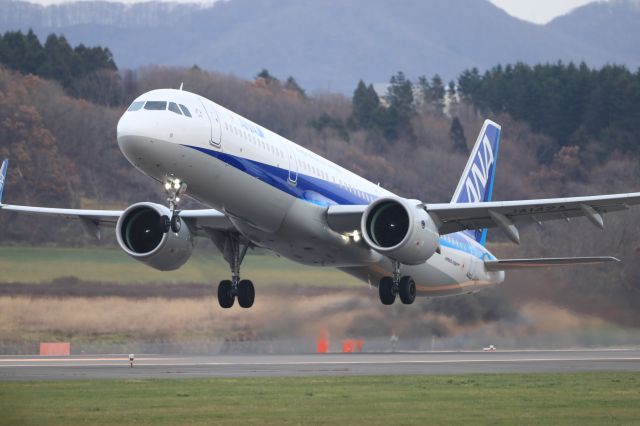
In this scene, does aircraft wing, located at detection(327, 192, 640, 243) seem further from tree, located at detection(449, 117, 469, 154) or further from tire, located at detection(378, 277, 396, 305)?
tree, located at detection(449, 117, 469, 154)

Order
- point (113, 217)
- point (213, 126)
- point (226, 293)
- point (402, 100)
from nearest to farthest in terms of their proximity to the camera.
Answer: point (213, 126)
point (226, 293)
point (113, 217)
point (402, 100)

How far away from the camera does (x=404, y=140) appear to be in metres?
106

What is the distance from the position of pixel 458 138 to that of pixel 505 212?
7007 centimetres

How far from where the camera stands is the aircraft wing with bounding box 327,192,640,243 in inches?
1380

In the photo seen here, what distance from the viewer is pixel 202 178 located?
3136 centimetres

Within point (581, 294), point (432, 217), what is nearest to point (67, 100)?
point (581, 294)

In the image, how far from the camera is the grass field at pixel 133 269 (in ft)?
169

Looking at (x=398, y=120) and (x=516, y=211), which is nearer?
(x=516, y=211)

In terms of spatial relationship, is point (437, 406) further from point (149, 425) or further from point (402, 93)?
point (402, 93)

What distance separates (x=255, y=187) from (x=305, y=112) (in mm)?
84113

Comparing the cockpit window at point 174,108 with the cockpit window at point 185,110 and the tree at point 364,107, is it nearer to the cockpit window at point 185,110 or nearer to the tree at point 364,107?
the cockpit window at point 185,110

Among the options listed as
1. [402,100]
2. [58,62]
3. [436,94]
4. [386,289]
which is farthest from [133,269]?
[436,94]

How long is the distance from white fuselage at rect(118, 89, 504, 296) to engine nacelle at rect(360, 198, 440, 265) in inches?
51.7

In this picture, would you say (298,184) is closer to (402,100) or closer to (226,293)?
(226,293)
